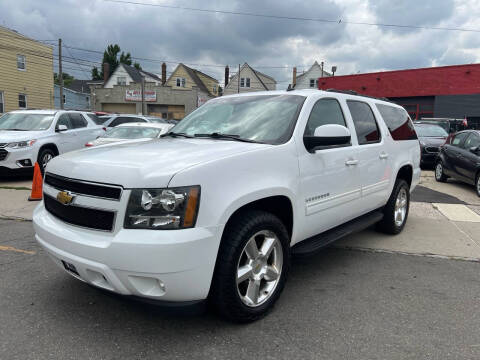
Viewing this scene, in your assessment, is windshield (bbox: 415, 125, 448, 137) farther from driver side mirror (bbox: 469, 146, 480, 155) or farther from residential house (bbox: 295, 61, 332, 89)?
residential house (bbox: 295, 61, 332, 89)

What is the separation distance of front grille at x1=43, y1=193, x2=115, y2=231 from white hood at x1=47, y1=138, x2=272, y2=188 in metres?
0.21

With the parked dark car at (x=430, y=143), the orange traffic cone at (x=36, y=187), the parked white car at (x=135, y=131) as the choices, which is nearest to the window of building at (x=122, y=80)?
the parked white car at (x=135, y=131)

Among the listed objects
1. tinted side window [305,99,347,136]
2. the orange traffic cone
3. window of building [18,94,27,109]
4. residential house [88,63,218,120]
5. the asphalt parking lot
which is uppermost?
residential house [88,63,218,120]

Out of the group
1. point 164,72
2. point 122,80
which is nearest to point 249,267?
point 122,80

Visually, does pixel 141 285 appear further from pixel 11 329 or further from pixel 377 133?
pixel 377 133

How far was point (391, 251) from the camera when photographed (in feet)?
15.2

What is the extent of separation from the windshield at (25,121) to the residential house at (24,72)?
55.6ft

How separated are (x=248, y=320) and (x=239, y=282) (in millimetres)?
328

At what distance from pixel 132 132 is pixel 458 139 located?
857cm

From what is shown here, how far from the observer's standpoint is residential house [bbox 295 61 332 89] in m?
47.5

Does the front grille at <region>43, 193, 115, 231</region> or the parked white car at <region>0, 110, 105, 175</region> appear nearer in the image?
the front grille at <region>43, 193, 115, 231</region>

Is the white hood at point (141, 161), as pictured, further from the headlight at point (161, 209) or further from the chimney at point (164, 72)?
the chimney at point (164, 72)

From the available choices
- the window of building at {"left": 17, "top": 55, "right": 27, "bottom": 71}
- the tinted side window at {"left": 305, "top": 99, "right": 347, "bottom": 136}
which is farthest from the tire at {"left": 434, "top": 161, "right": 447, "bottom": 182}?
the window of building at {"left": 17, "top": 55, "right": 27, "bottom": 71}

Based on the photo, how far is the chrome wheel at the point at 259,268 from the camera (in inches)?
108
